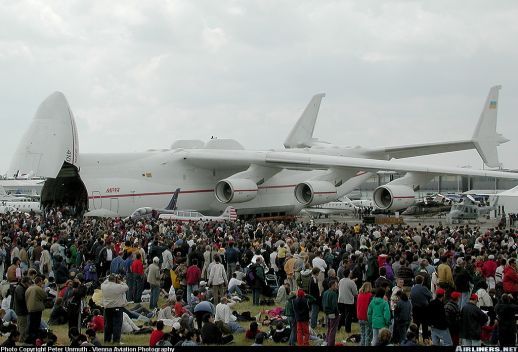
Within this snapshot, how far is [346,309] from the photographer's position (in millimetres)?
11031

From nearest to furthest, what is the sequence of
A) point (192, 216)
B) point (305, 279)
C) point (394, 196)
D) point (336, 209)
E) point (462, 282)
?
point (462, 282), point (305, 279), point (192, 216), point (394, 196), point (336, 209)

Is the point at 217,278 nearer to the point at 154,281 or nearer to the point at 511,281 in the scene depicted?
the point at 154,281

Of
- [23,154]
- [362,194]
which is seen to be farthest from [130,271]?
[362,194]

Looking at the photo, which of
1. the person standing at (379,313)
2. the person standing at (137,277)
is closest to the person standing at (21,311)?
the person standing at (137,277)

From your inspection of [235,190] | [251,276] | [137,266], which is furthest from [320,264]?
[235,190]

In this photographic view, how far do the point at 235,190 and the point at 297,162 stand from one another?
102 inches

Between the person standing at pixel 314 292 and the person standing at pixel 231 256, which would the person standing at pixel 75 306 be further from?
the person standing at pixel 231 256

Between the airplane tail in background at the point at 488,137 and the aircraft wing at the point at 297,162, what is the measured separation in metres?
3.99

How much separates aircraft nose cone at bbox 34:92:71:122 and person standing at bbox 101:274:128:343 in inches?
619

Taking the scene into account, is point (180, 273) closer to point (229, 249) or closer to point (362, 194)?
point (229, 249)

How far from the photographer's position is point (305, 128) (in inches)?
1519

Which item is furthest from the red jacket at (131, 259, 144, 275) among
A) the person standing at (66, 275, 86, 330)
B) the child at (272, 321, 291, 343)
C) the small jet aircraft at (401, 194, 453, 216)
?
the small jet aircraft at (401, 194, 453, 216)

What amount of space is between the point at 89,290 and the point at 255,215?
62.6ft

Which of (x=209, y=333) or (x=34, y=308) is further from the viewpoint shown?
(x=34, y=308)
